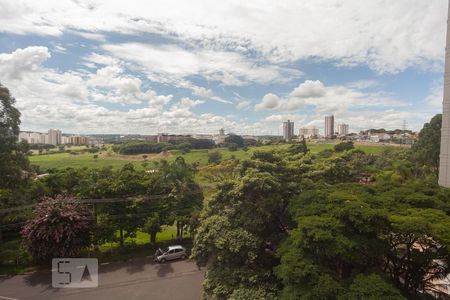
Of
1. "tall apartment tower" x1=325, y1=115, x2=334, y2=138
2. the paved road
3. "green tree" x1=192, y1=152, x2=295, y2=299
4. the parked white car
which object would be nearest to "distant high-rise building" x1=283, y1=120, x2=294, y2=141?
"tall apartment tower" x1=325, y1=115, x2=334, y2=138

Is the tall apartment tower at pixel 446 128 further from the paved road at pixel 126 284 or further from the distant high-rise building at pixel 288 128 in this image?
the distant high-rise building at pixel 288 128

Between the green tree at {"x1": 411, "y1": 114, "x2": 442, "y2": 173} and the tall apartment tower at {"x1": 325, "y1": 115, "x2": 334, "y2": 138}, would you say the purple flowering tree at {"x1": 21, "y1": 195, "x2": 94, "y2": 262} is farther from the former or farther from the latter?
the tall apartment tower at {"x1": 325, "y1": 115, "x2": 334, "y2": 138}

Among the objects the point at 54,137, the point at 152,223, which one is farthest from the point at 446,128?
the point at 54,137

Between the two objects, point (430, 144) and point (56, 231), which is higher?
point (430, 144)

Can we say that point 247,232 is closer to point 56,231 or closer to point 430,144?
point 56,231

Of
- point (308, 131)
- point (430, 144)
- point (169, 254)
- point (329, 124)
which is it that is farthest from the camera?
point (308, 131)

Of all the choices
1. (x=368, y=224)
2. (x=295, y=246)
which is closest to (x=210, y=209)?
(x=295, y=246)

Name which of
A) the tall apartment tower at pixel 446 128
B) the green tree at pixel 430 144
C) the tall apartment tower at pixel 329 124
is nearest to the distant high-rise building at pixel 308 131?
the tall apartment tower at pixel 329 124
